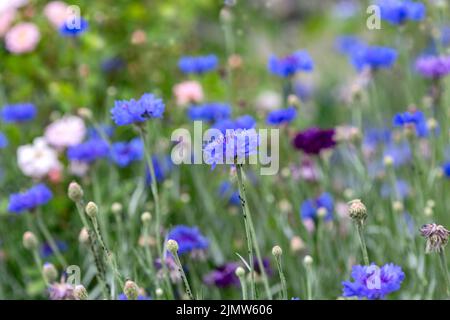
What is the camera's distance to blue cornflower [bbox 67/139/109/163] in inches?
72.0

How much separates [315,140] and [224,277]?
0.34 metres

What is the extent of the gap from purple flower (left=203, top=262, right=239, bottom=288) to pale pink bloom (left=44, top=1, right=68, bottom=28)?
90cm

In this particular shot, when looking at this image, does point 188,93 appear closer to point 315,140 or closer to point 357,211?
point 315,140

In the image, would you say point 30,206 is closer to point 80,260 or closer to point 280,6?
point 80,260

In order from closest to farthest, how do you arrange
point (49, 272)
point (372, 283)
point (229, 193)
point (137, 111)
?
1. point (372, 283)
2. point (137, 111)
3. point (49, 272)
4. point (229, 193)

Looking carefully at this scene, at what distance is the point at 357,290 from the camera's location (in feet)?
3.54

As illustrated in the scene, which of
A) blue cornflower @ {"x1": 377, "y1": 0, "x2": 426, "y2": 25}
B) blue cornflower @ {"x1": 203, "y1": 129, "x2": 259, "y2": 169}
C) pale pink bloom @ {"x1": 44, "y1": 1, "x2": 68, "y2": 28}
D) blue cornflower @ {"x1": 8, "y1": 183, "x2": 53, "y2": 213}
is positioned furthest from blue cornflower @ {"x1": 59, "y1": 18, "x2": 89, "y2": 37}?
blue cornflower @ {"x1": 203, "y1": 129, "x2": 259, "y2": 169}

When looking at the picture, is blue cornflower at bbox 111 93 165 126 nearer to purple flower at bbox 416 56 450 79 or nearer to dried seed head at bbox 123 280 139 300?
dried seed head at bbox 123 280 139 300

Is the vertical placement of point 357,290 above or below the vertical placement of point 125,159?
below

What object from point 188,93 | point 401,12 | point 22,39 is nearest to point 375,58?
point 401,12

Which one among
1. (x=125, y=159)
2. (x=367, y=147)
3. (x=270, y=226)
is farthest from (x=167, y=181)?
(x=367, y=147)

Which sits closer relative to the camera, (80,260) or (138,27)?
(80,260)

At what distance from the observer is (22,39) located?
7.25 feet
